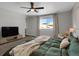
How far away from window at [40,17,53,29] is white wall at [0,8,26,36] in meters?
0.34

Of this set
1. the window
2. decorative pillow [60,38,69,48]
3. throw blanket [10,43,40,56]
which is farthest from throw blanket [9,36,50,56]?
decorative pillow [60,38,69,48]

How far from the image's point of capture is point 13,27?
1843 mm

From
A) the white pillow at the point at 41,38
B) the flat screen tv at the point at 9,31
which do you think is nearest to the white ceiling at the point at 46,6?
the flat screen tv at the point at 9,31

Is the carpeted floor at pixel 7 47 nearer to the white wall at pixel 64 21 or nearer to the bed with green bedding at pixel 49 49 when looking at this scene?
the bed with green bedding at pixel 49 49

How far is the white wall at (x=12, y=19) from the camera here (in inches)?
68.6

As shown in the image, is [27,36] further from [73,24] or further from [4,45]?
[73,24]

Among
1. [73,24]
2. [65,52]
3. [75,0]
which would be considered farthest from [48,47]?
[75,0]

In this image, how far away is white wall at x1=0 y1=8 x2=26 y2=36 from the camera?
174 cm

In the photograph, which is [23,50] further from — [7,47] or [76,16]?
[76,16]

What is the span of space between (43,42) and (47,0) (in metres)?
0.77

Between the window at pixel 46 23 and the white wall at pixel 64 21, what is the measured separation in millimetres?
164

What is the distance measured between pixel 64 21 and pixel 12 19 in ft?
3.10

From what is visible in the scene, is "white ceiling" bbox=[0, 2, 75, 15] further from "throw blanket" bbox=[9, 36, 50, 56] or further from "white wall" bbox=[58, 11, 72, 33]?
"throw blanket" bbox=[9, 36, 50, 56]

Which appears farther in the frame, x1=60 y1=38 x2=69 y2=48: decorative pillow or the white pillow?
the white pillow
